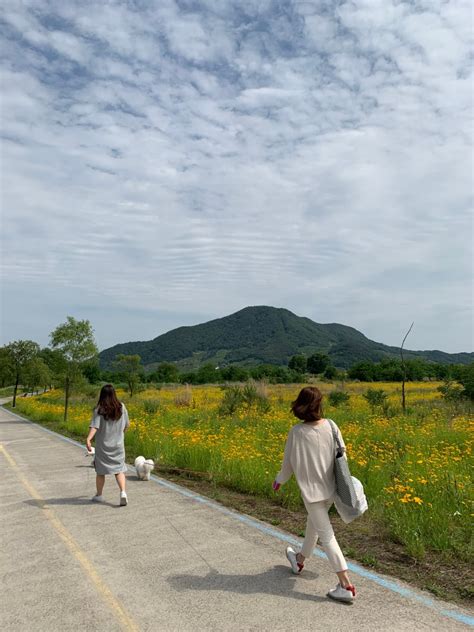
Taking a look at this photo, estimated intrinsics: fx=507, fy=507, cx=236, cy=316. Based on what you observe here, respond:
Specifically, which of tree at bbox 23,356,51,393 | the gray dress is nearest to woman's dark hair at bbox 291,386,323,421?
the gray dress

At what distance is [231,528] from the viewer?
5883 millimetres

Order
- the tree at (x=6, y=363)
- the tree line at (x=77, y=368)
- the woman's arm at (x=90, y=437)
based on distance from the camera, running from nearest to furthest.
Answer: the woman's arm at (x=90, y=437) < the tree line at (x=77, y=368) < the tree at (x=6, y=363)

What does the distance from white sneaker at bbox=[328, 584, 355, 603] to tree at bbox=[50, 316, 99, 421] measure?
878 inches

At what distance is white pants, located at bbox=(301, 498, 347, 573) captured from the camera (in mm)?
3922

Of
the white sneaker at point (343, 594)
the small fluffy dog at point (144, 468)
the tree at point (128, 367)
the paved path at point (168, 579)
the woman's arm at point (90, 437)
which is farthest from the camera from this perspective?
the tree at point (128, 367)

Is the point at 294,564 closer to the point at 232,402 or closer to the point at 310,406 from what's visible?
the point at 310,406

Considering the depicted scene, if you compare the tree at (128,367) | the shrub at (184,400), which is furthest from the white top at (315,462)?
the tree at (128,367)

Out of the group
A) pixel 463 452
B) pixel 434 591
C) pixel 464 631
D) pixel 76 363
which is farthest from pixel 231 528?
pixel 76 363

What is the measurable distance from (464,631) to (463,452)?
269 inches

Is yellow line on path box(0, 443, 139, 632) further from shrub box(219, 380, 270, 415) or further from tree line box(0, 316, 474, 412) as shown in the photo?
tree line box(0, 316, 474, 412)

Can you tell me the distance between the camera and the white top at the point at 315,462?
13.6 ft

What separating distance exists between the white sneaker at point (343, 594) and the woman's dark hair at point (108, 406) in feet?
14.5

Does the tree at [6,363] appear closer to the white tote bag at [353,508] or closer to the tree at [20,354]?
the tree at [20,354]

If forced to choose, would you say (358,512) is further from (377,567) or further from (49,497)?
(49,497)
